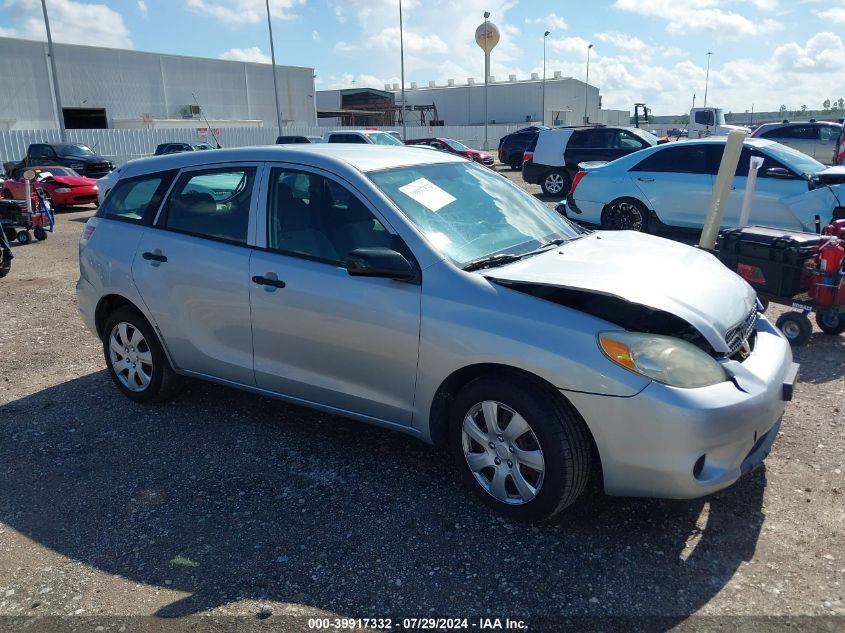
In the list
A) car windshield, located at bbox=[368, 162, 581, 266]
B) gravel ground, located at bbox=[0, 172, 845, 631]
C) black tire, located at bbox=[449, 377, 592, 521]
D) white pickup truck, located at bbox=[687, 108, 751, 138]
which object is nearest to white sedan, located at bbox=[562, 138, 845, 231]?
gravel ground, located at bbox=[0, 172, 845, 631]

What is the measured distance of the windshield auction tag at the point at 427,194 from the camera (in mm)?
3637

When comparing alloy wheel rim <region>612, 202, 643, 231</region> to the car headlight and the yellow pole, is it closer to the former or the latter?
the yellow pole

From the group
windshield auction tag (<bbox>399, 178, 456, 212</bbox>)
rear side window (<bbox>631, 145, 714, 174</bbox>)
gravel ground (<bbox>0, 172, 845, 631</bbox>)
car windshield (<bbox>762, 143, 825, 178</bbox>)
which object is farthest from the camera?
rear side window (<bbox>631, 145, 714, 174</bbox>)

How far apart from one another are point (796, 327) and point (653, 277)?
3.27 metres

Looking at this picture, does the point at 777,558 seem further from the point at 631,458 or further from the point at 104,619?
the point at 104,619

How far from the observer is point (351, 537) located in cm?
315

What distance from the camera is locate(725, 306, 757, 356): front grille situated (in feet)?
10.2

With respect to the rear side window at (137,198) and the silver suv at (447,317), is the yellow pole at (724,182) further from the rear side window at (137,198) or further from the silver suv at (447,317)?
the rear side window at (137,198)

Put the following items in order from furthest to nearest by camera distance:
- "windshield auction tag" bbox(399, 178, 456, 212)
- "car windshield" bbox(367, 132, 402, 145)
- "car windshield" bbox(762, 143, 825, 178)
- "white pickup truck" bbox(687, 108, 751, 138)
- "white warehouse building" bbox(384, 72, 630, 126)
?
"white warehouse building" bbox(384, 72, 630, 126)
"white pickup truck" bbox(687, 108, 751, 138)
"car windshield" bbox(367, 132, 402, 145)
"car windshield" bbox(762, 143, 825, 178)
"windshield auction tag" bbox(399, 178, 456, 212)

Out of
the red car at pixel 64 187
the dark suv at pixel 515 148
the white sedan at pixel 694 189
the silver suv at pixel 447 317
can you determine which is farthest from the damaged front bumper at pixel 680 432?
the dark suv at pixel 515 148

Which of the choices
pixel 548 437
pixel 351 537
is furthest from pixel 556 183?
pixel 351 537

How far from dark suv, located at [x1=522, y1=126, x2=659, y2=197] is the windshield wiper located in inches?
540

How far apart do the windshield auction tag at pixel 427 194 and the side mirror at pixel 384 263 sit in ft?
1.65

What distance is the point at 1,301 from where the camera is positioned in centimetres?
812
